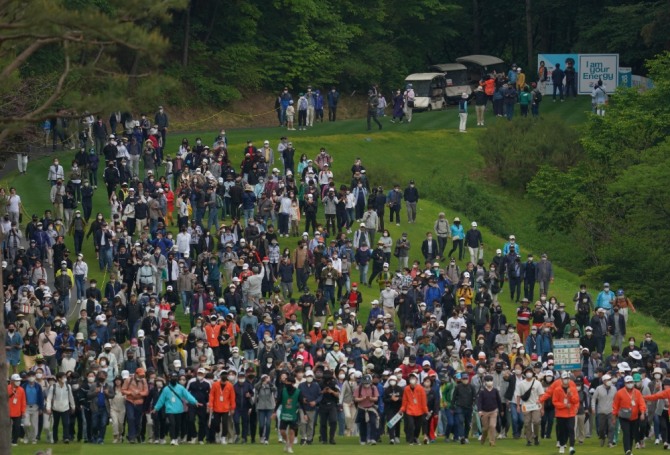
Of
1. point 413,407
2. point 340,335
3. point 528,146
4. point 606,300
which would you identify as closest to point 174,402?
point 413,407

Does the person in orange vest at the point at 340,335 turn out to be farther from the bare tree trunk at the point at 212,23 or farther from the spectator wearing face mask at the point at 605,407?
the bare tree trunk at the point at 212,23

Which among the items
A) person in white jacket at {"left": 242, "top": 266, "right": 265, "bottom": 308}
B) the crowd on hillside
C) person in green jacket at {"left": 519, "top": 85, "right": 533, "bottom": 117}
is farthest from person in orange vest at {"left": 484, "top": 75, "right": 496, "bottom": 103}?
person in white jacket at {"left": 242, "top": 266, "right": 265, "bottom": 308}

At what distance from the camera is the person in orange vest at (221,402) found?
29641 millimetres

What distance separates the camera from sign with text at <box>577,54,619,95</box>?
6900 cm

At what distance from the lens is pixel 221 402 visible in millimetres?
29641

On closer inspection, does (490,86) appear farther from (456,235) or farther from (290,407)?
(290,407)

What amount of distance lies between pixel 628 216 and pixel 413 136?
44.0ft

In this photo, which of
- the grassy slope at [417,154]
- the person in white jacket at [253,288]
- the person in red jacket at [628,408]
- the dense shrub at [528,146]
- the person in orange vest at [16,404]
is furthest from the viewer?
the dense shrub at [528,146]

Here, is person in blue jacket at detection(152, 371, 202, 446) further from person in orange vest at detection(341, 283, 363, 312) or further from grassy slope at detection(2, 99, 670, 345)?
grassy slope at detection(2, 99, 670, 345)

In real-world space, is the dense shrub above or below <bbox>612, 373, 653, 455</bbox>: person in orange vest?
above

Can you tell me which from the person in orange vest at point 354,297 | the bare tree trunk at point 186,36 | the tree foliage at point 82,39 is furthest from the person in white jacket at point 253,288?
the bare tree trunk at point 186,36

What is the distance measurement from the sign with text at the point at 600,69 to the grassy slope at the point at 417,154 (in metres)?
1.21

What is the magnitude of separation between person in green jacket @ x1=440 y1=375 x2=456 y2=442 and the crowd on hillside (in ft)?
0.16

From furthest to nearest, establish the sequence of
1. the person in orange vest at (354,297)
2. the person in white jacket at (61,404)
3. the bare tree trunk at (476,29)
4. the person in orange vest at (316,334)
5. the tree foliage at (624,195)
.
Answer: the bare tree trunk at (476,29) < the tree foliage at (624,195) < the person in orange vest at (354,297) < the person in orange vest at (316,334) < the person in white jacket at (61,404)
